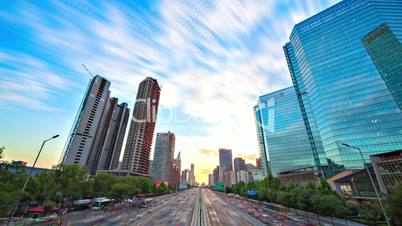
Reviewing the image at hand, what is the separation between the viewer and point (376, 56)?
89625 mm

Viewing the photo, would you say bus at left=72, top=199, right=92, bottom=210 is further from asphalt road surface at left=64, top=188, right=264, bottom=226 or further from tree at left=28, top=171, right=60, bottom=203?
tree at left=28, top=171, right=60, bottom=203

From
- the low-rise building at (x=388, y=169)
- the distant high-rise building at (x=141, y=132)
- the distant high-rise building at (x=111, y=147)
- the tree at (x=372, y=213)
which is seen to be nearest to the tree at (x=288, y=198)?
the tree at (x=372, y=213)

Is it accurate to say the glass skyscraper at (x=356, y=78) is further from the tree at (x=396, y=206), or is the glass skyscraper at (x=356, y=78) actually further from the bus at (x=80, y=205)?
the bus at (x=80, y=205)

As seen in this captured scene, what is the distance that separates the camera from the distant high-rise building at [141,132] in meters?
162

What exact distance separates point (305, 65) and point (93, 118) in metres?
172

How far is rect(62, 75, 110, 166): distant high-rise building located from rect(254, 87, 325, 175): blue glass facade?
15349cm

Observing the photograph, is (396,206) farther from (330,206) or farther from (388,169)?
(388,169)

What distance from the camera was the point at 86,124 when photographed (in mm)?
145750

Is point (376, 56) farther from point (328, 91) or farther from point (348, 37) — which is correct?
point (328, 91)

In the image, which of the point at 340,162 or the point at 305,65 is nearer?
the point at 340,162

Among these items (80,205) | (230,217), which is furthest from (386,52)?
(80,205)

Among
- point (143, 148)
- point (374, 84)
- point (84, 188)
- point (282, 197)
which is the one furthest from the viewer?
point (143, 148)

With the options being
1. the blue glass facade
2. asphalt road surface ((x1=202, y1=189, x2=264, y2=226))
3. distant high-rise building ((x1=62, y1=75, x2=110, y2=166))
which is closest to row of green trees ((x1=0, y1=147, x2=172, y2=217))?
asphalt road surface ((x1=202, y1=189, x2=264, y2=226))

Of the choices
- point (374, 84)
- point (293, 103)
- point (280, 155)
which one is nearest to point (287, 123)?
point (293, 103)
